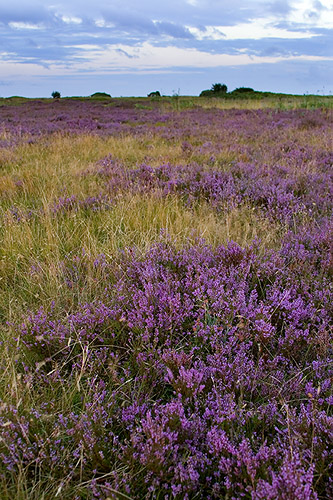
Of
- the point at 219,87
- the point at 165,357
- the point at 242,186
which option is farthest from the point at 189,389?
the point at 219,87

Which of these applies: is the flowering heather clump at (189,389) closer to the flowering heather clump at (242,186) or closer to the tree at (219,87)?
the flowering heather clump at (242,186)

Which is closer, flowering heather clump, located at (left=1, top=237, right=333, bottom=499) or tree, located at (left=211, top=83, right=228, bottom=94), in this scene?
flowering heather clump, located at (left=1, top=237, right=333, bottom=499)

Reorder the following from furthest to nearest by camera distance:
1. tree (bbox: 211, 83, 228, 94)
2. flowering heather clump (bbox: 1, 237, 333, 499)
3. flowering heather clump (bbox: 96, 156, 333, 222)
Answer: tree (bbox: 211, 83, 228, 94) < flowering heather clump (bbox: 96, 156, 333, 222) < flowering heather clump (bbox: 1, 237, 333, 499)

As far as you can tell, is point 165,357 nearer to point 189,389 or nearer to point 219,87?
point 189,389

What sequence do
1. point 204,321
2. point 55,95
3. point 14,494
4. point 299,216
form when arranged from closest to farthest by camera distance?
point 14,494 → point 204,321 → point 299,216 → point 55,95

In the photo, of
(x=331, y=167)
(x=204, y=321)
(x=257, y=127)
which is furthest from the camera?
(x=257, y=127)

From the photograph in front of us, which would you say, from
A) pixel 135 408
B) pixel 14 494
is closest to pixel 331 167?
pixel 135 408

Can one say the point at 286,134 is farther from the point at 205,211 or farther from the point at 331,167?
the point at 205,211

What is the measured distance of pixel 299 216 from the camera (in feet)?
14.2

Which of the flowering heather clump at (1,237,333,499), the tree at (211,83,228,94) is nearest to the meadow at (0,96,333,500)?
the flowering heather clump at (1,237,333,499)

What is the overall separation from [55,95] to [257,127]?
4075 cm

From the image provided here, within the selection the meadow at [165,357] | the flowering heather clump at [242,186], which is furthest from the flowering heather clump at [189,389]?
the flowering heather clump at [242,186]

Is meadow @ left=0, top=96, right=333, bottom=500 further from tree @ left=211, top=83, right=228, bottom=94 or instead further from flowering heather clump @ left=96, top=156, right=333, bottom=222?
tree @ left=211, top=83, right=228, bottom=94

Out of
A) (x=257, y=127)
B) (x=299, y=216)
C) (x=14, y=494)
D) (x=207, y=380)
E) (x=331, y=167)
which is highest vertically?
(x=257, y=127)
